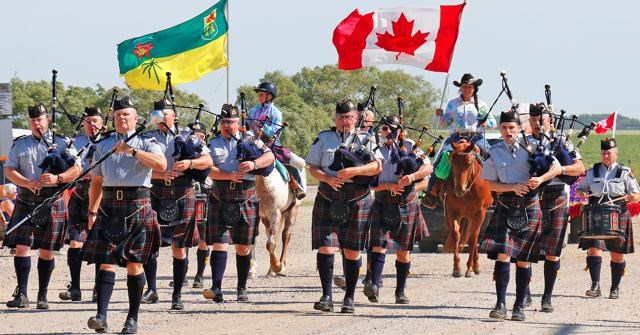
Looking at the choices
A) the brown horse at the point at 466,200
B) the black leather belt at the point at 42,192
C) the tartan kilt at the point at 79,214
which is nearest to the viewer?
the black leather belt at the point at 42,192

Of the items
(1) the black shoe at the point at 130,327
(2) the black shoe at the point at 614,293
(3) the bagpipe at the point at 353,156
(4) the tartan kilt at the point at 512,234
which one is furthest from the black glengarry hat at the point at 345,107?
(2) the black shoe at the point at 614,293

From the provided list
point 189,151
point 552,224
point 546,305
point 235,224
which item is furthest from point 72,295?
point 552,224

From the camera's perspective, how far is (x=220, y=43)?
17172 millimetres

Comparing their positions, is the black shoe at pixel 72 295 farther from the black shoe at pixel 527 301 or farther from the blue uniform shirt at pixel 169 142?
the black shoe at pixel 527 301

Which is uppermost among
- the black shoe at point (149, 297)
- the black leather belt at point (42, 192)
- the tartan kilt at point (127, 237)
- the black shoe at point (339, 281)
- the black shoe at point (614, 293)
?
the black leather belt at point (42, 192)

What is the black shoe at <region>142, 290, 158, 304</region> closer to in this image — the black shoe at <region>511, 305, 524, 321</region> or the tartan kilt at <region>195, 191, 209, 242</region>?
the tartan kilt at <region>195, 191, 209, 242</region>

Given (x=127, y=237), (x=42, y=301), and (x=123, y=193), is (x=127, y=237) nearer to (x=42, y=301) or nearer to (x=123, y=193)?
(x=123, y=193)

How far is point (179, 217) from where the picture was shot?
479 inches

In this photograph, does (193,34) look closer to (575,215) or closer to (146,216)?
(575,215)

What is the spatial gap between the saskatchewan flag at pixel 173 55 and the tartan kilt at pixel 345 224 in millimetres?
4901

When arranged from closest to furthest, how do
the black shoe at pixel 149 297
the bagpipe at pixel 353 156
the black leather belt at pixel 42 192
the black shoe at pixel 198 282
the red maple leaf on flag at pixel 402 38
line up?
the bagpipe at pixel 353 156, the black leather belt at pixel 42 192, the black shoe at pixel 149 297, the black shoe at pixel 198 282, the red maple leaf on flag at pixel 402 38

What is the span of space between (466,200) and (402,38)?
Result: 2454 millimetres

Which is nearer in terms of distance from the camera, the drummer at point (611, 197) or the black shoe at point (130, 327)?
the black shoe at point (130, 327)

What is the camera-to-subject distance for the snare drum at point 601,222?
13.0 meters
